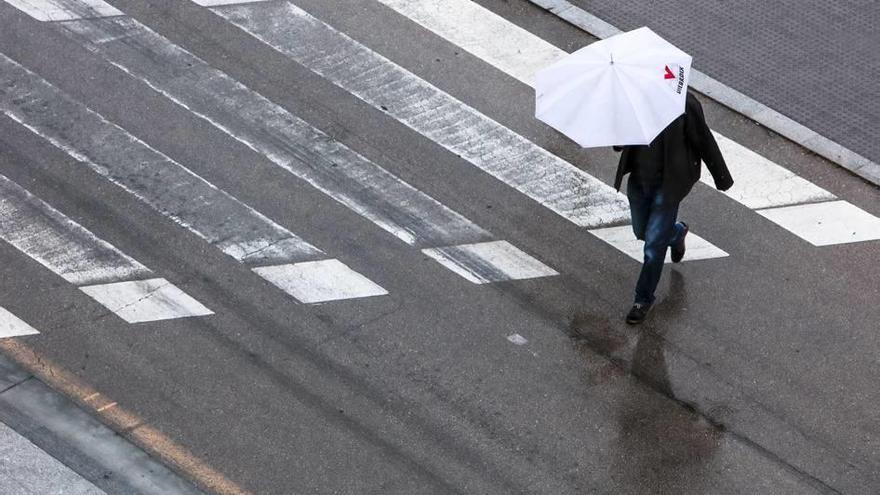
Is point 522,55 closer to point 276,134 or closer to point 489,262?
point 276,134

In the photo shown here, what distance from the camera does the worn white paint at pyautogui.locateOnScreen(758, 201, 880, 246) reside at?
35.8 ft

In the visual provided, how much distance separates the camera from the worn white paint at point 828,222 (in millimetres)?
10898

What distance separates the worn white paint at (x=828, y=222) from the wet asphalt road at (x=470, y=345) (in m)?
0.10

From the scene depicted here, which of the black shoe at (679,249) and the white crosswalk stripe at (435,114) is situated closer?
the black shoe at (679,249)

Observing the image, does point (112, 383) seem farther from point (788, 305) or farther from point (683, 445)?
point (788, 305)

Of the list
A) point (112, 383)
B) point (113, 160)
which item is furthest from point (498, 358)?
point (113, 160)

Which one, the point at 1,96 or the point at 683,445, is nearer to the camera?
the point at 683,445

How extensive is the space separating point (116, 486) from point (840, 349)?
4.75 m

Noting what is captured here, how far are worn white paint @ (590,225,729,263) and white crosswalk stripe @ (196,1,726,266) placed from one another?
0.12ft

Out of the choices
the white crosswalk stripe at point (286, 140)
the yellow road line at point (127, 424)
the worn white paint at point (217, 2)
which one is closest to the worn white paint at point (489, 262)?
the white crosswalk stripe at point (286, 140)

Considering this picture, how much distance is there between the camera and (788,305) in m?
10.4

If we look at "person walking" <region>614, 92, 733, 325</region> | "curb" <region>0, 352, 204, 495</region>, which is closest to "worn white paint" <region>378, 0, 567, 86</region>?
"person walking" <region>614, 92, 733, 325</region>

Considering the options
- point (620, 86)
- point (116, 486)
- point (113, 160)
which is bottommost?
point (116, 486)

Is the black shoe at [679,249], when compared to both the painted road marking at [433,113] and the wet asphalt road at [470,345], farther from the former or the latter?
the painted road marking at [433,113]
